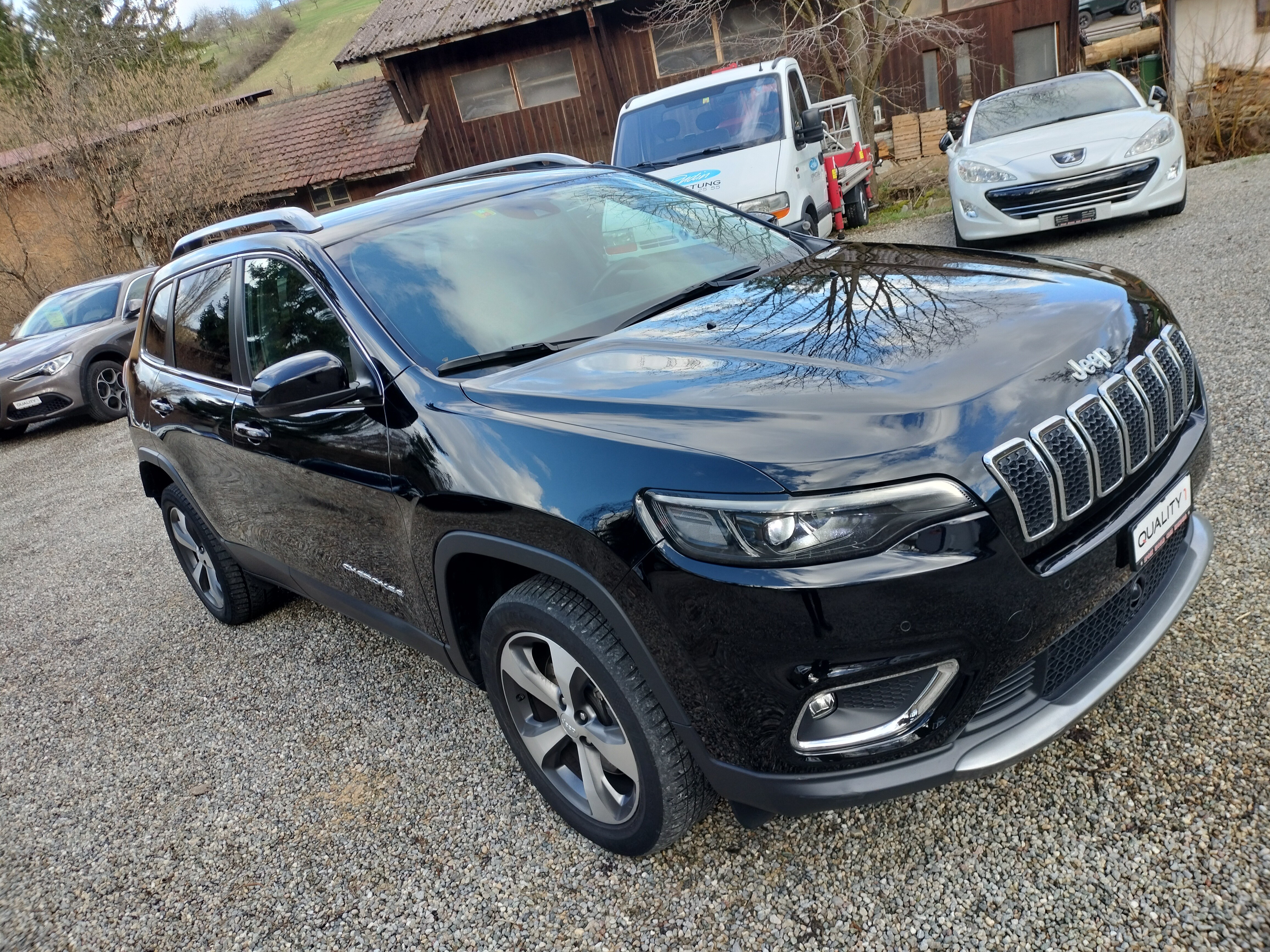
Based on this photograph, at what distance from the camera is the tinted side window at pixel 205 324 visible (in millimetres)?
3521

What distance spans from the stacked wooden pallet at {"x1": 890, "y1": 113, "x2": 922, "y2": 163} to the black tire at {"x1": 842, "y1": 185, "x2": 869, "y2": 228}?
24.4 feet

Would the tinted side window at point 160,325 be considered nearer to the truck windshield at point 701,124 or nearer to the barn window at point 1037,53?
the truck windshield at point 701,124

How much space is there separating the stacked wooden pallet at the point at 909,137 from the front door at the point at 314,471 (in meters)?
Result: 18.7

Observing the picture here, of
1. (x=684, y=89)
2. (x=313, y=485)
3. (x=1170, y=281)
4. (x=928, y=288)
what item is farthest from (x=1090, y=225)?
(x=313, y=485)

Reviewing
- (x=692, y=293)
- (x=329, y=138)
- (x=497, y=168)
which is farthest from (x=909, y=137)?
(x=692, y=293)

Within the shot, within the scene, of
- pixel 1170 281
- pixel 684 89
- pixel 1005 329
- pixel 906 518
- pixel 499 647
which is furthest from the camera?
pixel 684 89

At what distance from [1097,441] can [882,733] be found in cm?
79

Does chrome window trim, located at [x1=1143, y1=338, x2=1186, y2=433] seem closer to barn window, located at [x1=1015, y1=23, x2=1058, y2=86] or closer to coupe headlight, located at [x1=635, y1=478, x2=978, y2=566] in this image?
coupe headlight, located at [x1=635, y1=478, x2=978, y2=566]

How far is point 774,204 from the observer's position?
28.2 feet

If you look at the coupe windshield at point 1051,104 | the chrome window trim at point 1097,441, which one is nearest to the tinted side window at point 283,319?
the chrome window trim at point 1097,441

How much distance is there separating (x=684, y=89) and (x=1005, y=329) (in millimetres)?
8733

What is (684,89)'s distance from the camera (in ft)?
32.7

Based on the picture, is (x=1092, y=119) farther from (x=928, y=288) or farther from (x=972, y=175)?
(x=928, y=288)

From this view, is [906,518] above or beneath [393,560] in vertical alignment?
above
